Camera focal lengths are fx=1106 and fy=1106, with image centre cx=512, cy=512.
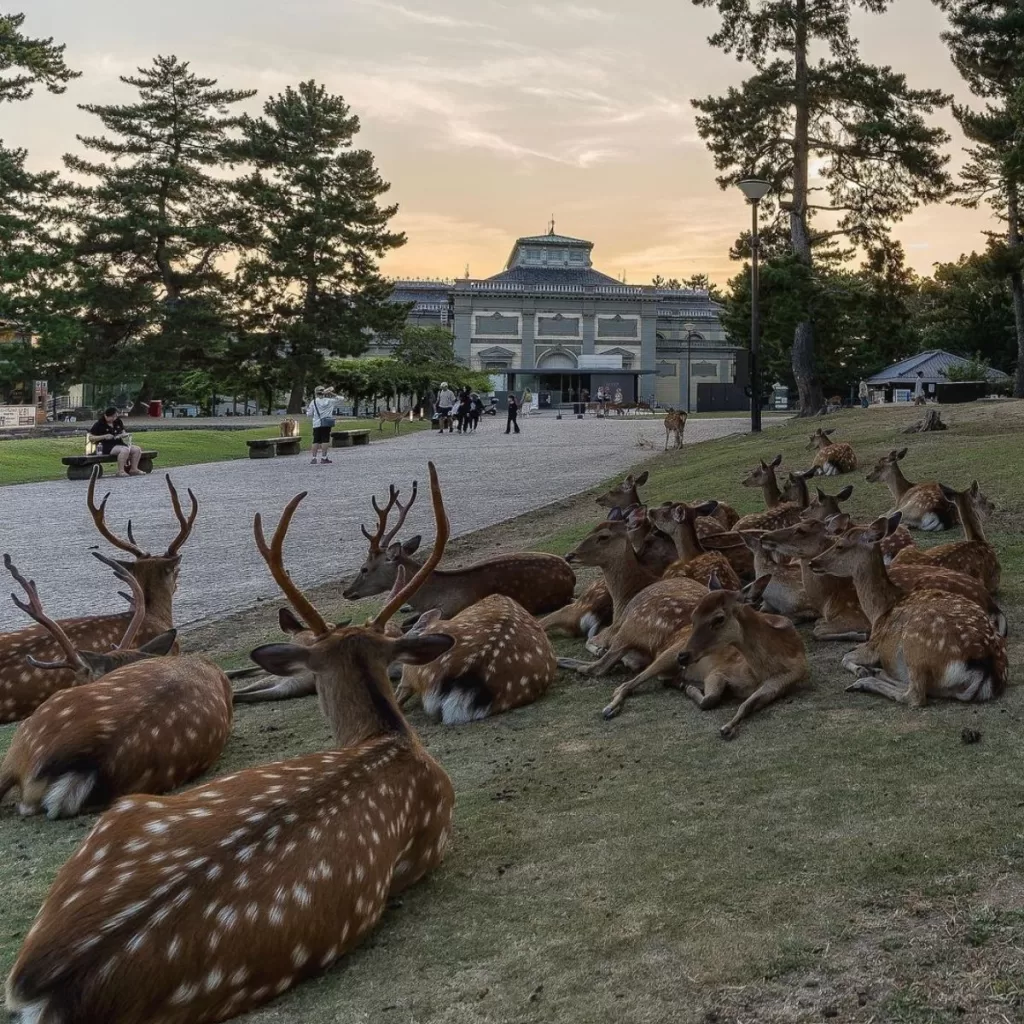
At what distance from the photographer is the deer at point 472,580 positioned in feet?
18.9

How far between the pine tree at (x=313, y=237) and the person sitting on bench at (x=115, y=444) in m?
26.7

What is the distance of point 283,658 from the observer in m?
2.87

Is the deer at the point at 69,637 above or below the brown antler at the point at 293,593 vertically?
below

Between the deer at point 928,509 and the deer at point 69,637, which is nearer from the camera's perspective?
the deer at point 69,637

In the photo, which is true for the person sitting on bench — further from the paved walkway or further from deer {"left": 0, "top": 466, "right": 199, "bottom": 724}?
deer {"left": 0, "top": 466, "right": 199, "bottom": 724}

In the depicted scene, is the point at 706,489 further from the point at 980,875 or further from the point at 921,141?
the point at 921,141

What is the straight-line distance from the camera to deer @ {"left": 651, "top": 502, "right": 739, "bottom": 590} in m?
5.67

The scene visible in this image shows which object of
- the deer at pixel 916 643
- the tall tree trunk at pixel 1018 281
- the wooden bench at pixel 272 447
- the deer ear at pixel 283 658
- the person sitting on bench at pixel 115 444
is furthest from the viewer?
the tall tree trunk at pixel 1018 281

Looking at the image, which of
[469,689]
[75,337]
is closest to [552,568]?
[469,689]

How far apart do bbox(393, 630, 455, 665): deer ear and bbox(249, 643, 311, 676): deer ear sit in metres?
0.25

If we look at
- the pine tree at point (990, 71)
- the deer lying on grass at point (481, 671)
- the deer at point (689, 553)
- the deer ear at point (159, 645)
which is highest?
the pine tree at point (990, 71)

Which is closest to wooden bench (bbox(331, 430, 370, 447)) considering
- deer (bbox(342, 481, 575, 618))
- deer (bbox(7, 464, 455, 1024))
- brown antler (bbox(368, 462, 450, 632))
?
deer (bbox(342, 481, 575, 618))

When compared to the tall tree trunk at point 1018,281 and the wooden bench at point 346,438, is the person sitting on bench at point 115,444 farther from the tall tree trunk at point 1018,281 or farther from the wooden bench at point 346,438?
the tall tree trunk at point 1018,281

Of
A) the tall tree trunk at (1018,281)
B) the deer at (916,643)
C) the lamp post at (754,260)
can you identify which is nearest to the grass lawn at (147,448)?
the lamp post at (754,260)
